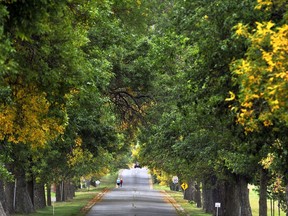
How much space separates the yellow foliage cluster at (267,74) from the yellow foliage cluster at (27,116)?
6053 millimetres

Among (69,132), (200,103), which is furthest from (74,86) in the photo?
(69,132)

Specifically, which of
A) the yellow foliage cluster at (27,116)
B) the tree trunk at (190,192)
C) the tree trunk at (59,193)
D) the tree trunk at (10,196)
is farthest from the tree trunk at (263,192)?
the tree trunk at (190,192)

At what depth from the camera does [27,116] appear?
17.8m

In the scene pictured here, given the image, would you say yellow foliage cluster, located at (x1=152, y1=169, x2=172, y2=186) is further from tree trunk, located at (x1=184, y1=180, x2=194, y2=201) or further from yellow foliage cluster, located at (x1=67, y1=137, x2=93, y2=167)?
yellow foliage cluster, located at (x1=67, y1=137, x2=93, y2=167)

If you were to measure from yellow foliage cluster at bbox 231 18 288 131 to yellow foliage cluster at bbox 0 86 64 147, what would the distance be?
605 centimetres

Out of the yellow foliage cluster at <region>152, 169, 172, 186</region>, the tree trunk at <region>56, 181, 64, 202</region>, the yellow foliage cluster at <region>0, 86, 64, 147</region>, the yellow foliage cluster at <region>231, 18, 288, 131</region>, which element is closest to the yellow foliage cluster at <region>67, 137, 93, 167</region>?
the yellow foliage cluster at <region>0, 86, 64, 147</region>

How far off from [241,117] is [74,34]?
18.1 ft

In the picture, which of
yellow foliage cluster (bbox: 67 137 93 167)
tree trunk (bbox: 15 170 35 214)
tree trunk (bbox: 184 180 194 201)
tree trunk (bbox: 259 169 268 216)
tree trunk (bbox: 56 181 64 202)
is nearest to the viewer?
yellow foliage cluster (bbox: 67 137 93 167)

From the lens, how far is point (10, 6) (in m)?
12.6

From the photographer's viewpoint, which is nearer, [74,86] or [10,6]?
[10,6]

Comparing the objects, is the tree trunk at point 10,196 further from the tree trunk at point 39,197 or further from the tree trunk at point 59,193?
the tree trunk at point 59,193

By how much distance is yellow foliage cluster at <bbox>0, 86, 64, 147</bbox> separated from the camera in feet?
56.9

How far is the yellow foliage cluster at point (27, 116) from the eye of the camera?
682 inches

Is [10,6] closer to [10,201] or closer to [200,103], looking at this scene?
[200,103]
